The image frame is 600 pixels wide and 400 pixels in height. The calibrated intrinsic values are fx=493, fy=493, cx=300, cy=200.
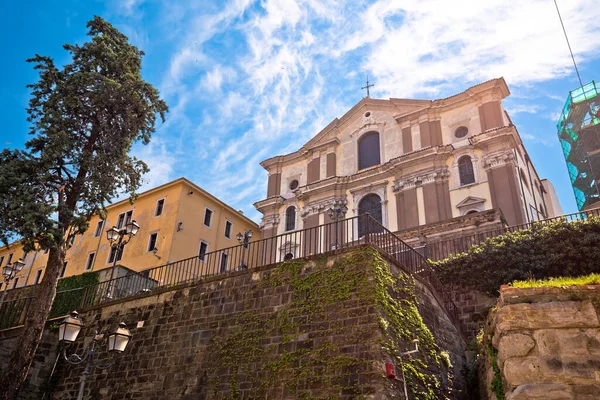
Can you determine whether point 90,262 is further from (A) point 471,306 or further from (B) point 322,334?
(B) point 322,334

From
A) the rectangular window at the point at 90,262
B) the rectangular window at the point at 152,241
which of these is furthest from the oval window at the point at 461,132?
the rectangular window at the point at 90,262

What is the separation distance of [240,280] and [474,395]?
20.8ft

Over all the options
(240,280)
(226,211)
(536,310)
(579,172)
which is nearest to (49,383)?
(240,280)

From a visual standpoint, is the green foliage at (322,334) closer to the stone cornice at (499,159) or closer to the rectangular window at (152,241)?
the stone cornice at (499,159)

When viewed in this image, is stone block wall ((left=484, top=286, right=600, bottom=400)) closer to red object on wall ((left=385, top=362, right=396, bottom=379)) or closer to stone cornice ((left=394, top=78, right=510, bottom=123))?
red object on wall ((left=385, top=362, right=396, bottom=379))

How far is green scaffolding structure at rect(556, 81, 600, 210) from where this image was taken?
39.2 metres

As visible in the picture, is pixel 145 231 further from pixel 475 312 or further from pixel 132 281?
pixel 475 312

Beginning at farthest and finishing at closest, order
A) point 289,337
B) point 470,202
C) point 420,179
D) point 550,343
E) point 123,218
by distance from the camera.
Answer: point 123,218, point 420,179, point 470,202, point 289,337, point 550,343

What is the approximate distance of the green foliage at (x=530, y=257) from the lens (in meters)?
14.2

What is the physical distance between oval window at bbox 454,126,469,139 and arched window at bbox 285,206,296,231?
11.1 m

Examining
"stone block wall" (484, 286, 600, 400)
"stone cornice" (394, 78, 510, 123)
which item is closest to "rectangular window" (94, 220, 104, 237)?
"stone cornice" (394, 78, 510, 123)

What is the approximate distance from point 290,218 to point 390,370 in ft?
76.1

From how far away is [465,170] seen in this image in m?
26.5

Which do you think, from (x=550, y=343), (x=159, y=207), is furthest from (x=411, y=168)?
(x=550, y=343)
